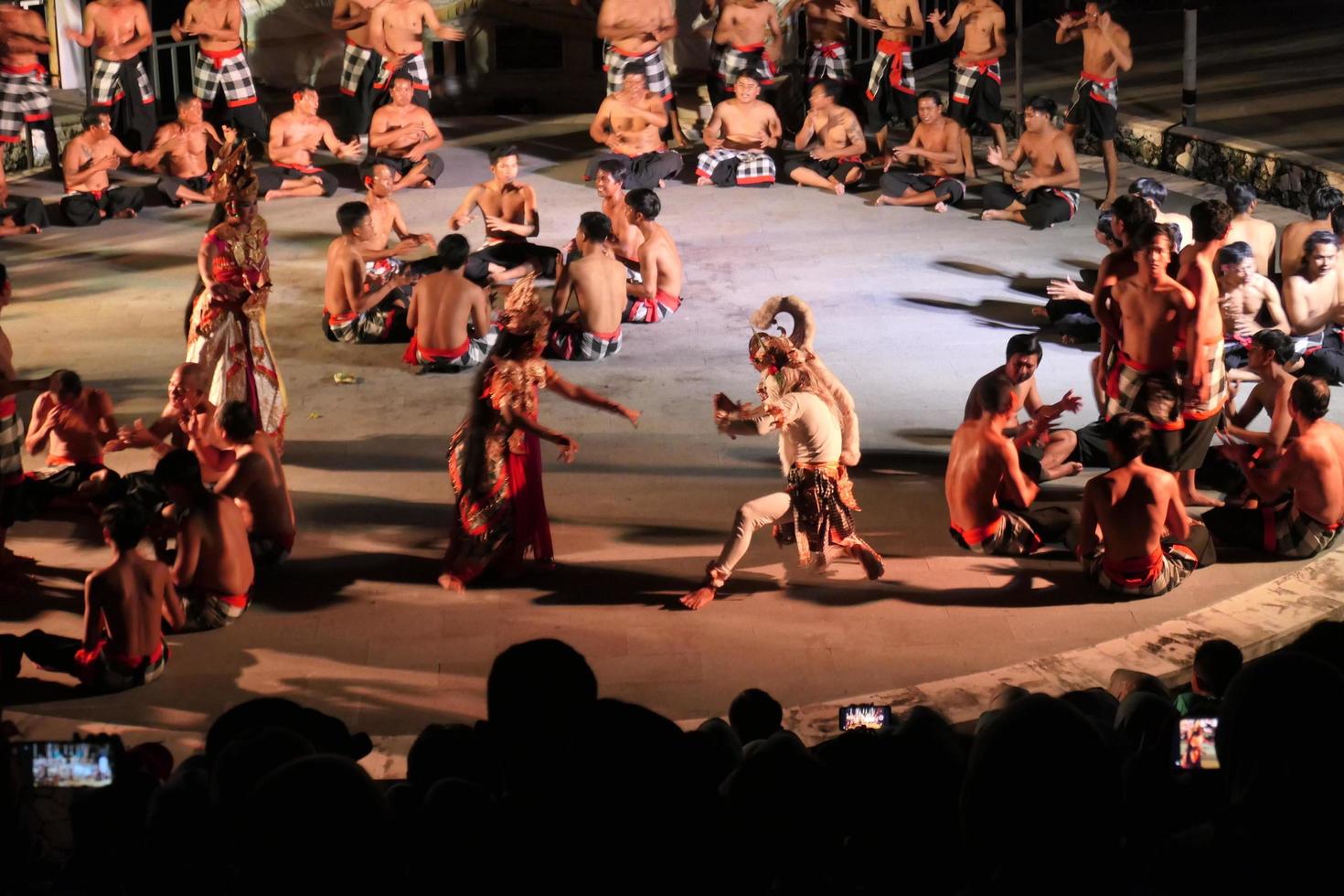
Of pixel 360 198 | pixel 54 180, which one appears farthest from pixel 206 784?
pixel 54 180

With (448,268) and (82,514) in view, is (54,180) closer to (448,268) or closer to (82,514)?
(448,268)

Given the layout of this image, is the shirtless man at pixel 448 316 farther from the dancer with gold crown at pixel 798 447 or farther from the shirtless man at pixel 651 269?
the dancer with gold crown at pixel 798 447

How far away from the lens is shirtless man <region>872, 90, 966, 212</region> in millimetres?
11883

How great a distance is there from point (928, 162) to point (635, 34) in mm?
2310

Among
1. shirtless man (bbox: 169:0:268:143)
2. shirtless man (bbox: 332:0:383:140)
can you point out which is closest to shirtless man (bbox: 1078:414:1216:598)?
shirtless man (bbox: 169:0:268:143)

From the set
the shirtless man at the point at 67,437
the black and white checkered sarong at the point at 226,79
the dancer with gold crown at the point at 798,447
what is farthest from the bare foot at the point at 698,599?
the black and white checkered sarong at the point at 226,79

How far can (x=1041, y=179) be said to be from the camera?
37.1 ft

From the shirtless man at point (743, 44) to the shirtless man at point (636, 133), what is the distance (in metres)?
0.85

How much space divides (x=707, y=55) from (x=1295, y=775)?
12.8m

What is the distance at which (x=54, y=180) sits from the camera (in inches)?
491

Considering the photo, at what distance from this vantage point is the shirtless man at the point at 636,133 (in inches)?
488

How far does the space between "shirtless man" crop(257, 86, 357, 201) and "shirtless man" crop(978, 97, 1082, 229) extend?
172 inches

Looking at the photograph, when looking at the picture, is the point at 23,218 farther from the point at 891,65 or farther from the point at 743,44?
the point at 891,65

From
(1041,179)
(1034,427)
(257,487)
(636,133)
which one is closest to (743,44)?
(636,133)
